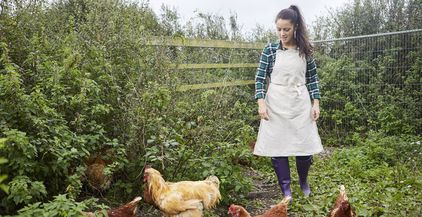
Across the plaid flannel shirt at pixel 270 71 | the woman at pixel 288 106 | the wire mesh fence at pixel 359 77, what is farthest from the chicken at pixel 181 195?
the wire mesh fence at pixel 359 77

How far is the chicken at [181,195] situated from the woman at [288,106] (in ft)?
3.05

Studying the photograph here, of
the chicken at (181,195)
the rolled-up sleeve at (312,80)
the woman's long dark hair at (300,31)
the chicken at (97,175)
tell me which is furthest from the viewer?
the rolled-up sleeve at (312,80)

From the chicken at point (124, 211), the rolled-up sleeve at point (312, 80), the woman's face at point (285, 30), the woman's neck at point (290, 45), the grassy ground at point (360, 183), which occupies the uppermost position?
the woman's face at point (285, 30)

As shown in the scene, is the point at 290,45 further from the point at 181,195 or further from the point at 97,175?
the point at 97,175

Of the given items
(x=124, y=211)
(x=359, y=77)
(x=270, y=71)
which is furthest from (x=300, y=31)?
(x=359, y=77)

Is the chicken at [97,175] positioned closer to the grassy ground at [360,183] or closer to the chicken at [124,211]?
the grassy ground at [360,183]

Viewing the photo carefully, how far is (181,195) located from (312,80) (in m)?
1.87

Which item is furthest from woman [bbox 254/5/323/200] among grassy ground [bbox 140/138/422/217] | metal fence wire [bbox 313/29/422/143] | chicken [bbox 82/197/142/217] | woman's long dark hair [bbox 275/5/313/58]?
metal fence wire [bbox 313/29/422/143]

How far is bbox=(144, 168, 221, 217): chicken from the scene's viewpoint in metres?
3.50

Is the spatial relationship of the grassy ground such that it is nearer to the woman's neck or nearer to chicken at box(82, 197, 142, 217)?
chicken at box(82, 197, 142, 217)

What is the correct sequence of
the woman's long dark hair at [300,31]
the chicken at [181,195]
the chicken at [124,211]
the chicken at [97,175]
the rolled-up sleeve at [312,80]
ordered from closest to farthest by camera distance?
the chicken at [124,211] → the chicken at [181,195] → the chicken at [97,175] → the woman's long dark hair at [300,31] → the rolled-up sleeve at [312,80]

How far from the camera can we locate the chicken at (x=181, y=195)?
3.50m

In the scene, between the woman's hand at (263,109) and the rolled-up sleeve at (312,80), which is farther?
the rolled-up sleeve at (312,80)

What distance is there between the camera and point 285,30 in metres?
4.18
